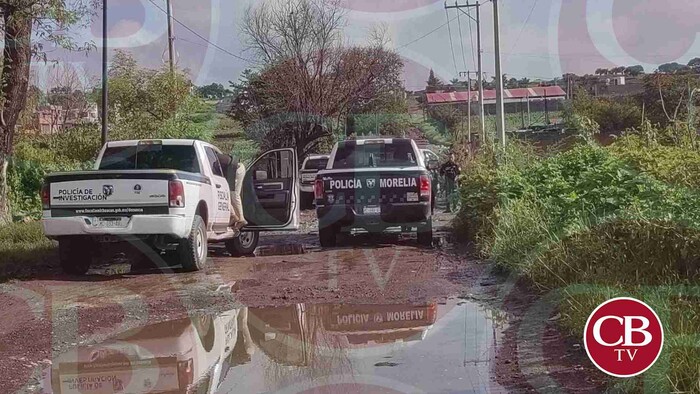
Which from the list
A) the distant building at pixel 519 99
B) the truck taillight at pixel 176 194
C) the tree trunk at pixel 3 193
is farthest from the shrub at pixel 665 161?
the distant building at pixel 519 99

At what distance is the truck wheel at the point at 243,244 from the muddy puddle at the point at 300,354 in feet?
15.8

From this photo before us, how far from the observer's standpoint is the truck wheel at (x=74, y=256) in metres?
11.3

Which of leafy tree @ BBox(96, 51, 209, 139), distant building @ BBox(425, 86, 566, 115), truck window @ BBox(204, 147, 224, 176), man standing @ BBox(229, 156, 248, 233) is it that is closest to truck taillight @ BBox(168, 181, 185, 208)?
truck window @ BBox(204, 147, 224, 176)

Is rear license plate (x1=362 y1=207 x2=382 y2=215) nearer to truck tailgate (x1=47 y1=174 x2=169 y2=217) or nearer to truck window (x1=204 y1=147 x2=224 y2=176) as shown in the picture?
truck window (x1=204 y1=147 x2=224 y2=176)

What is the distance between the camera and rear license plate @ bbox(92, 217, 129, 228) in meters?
10.6

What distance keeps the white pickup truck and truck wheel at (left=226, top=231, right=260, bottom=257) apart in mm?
232

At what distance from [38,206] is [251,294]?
1213cm

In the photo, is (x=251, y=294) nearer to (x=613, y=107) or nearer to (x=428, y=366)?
(x=428, y=366)

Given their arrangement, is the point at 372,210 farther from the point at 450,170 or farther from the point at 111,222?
the point at 450,170

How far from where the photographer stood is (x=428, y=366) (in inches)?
255

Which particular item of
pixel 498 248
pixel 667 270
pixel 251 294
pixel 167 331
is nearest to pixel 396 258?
pixel 498 248

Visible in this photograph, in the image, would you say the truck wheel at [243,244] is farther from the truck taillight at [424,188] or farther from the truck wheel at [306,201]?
the truck wheel at [306,201]

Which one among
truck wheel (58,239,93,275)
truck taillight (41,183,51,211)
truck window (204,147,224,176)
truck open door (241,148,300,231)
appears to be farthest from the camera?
truck open door (241,148,300,231)

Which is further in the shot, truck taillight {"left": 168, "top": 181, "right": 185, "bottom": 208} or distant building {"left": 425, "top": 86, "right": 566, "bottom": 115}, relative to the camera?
distant building {"left": 425, "top": 86, "right": 566, "bottom": 115}
